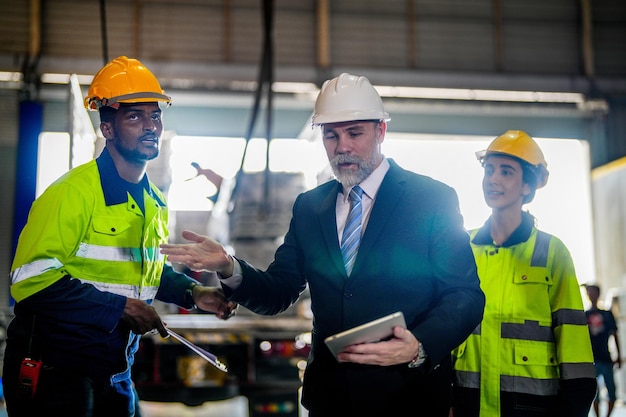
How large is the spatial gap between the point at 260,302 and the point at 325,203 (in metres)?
0.53

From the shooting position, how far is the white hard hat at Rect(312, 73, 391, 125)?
2.88 metres

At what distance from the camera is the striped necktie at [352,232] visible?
273cm

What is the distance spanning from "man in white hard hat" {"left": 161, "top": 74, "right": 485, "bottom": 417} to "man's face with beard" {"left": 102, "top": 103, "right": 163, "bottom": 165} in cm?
50

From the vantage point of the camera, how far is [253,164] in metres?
15.6

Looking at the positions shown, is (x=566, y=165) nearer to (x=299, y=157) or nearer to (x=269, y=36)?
(x=299, y=157)

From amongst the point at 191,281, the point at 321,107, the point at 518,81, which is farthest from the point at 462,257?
the point at 518,81

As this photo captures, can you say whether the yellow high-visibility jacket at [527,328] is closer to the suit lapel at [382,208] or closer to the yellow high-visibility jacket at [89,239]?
the suit lapel at [382,208]

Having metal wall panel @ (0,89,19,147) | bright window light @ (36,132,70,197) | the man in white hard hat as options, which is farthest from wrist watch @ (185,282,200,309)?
metal wall panel @ (0,89,19,147)

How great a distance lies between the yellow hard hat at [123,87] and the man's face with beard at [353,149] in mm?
955

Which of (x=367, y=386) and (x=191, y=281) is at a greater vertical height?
(x=191, y=281)

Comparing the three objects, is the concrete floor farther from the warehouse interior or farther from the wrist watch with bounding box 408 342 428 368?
the wrist watch with bounding box 408 342 428 368

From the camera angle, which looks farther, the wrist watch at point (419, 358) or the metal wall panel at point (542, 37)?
the metal wall panel at point (542, 37)

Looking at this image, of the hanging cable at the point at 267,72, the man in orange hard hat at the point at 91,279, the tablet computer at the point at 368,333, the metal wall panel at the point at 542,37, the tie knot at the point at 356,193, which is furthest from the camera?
the metal wall panel at the point at 542,37

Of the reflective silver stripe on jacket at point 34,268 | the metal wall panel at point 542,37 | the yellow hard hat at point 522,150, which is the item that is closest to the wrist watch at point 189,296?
the reflective silver stripe on jacket at point 34,268
